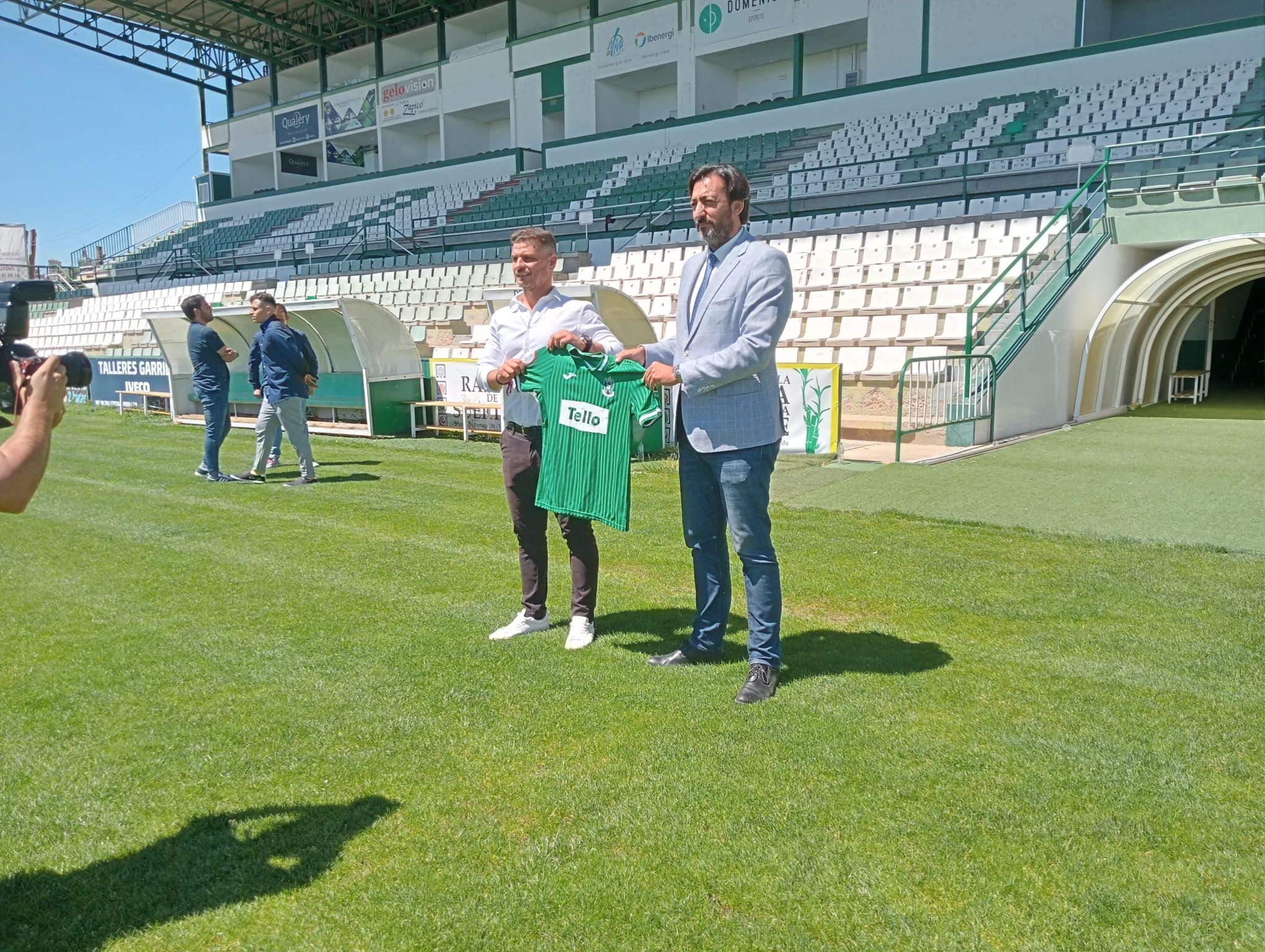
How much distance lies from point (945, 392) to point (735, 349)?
322 inches

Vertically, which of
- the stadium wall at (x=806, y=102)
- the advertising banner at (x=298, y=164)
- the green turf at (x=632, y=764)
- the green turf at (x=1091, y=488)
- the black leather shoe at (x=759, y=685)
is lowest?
the green turf at (x=632, y=764)

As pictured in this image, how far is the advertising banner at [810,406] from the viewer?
436 inches

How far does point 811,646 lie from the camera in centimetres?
468

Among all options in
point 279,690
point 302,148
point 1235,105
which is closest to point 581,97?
point 302,148

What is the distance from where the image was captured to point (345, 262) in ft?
86.4

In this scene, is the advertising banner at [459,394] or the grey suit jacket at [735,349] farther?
the advertising banner at [459,394]

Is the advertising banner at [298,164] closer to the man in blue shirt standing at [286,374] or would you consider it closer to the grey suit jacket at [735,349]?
the man in blue shirt standing at [286,374]

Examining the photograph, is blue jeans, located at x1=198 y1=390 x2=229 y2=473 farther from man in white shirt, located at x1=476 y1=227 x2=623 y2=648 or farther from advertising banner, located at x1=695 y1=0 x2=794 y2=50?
advertising banner, located at x1=695 y1=0 x2=794 y2=50

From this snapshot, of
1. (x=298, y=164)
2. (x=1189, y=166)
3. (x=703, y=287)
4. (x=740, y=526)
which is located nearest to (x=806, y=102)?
(x=1189, y=166)

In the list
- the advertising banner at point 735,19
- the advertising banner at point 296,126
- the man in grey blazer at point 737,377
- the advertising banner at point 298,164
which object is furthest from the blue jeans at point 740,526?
the advertising banner at point 298,164

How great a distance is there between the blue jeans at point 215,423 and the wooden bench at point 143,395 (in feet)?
25.8

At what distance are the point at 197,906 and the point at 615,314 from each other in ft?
34.0

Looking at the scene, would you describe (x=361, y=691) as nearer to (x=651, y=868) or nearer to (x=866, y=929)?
(x=651, y=868)

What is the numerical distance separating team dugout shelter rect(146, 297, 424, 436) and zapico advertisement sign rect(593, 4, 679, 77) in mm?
17681
